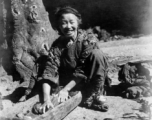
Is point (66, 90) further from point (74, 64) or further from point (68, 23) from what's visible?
point (68, 23)

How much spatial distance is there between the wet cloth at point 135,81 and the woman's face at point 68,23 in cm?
96

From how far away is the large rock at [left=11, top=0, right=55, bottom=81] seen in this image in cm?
419

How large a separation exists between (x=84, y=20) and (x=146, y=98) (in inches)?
248

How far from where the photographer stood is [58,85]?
3.11 m

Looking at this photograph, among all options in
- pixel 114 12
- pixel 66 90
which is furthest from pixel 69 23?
pixel 114 12

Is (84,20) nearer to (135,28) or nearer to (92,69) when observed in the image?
(135,28)

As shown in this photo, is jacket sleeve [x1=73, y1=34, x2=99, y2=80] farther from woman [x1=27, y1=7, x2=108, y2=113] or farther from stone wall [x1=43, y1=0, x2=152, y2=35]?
stone wall [x1=43, y1=0, x2=152, y2=35]

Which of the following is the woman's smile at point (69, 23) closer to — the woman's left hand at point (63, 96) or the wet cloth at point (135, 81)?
the woman's left hand at point (63, 96)

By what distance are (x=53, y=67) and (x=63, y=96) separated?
50 centimetres

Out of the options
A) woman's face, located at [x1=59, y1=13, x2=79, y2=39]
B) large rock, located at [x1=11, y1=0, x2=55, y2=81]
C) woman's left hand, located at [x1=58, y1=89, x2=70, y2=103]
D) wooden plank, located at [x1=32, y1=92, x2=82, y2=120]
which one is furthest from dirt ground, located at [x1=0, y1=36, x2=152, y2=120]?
woman's face, located at [x1=59, y1=13, x2=79, y2=39]

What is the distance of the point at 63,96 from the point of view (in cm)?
279

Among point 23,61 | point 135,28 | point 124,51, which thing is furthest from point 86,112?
point 135,28

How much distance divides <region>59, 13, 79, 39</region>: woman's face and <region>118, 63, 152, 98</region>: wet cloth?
96cm

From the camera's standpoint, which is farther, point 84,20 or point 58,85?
point 84,20
